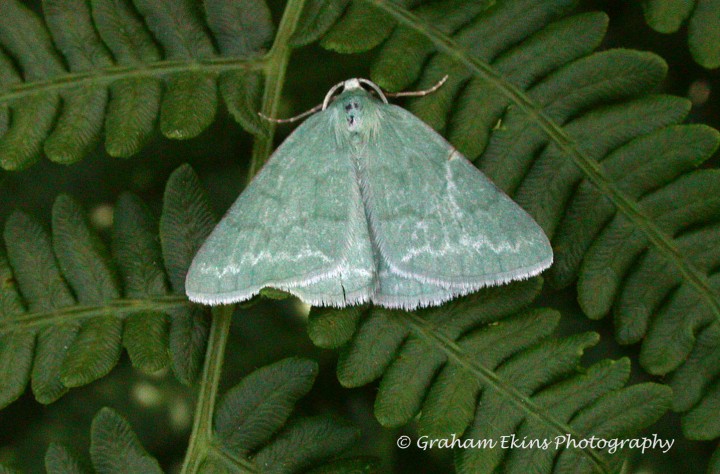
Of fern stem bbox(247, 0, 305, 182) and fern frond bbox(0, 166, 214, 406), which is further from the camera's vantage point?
fern stem bbox(247, 0, 305, 182)

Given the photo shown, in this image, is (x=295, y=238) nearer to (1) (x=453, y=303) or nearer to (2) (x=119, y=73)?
(1) (x=453, y=303)

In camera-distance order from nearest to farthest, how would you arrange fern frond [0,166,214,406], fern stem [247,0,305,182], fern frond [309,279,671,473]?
1. fern frond [309,279,671,473]
2. fern frond [0,166,214,406]
3. fern stem [247,0,305,182]

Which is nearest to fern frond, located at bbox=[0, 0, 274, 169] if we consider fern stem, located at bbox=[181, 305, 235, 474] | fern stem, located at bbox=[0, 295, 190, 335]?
fern stem, located at bbox=[0, 295, 190, 335]

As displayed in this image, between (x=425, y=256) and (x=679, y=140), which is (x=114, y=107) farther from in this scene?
(x=679, y=140)

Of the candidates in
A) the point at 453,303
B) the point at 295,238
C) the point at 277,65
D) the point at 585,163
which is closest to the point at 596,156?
the point at 585,163

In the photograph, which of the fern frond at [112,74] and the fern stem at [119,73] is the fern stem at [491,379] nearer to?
the fern frond at [112,74]

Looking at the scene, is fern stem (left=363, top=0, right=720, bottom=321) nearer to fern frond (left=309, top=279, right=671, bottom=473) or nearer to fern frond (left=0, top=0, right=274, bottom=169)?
fern frond (left=309, top=279, right=671, bottom=473)

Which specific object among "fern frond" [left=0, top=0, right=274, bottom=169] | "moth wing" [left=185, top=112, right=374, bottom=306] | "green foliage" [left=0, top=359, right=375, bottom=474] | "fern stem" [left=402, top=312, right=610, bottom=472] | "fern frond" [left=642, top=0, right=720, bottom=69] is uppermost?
"fern frond" [left=642, top=0, right=720, bottom=69]
